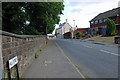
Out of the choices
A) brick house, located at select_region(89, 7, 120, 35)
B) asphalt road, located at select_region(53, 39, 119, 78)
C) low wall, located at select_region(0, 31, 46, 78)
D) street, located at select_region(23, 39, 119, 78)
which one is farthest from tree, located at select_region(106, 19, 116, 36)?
low wall, located at select_region(0, 31, 46, 78)

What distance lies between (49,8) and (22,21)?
12.6 feet

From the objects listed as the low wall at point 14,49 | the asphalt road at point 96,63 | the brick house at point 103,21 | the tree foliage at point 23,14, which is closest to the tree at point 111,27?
the brick house at point 103,21

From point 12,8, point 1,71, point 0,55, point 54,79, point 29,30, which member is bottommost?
point 54,79

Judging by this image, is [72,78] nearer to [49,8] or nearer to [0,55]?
[0,55]

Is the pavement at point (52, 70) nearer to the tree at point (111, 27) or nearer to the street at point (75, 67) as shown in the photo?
the street at point (75, 67)

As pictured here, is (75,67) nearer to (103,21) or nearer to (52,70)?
(52,70)

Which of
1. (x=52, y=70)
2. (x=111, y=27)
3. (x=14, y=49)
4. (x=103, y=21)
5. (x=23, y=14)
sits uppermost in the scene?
(x=103, y=21)

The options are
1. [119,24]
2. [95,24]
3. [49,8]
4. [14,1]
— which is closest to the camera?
[14,1]

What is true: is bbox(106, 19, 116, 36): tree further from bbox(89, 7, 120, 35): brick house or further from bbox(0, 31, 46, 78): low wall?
bbox(0, 31, 46, 78): low wall

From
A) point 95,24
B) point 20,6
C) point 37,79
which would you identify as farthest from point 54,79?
point 95,24

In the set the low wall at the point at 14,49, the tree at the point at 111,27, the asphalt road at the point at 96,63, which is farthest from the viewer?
the tree at the point at 111,27

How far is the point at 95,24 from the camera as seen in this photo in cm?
5028

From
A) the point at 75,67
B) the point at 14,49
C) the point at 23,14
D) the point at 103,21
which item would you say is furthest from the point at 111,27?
the point at 14,49

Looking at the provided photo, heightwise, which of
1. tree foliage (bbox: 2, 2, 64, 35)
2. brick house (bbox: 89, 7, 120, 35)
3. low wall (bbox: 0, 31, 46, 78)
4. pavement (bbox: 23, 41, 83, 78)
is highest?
brick house (bbox: 89, 7, 120, 35)
